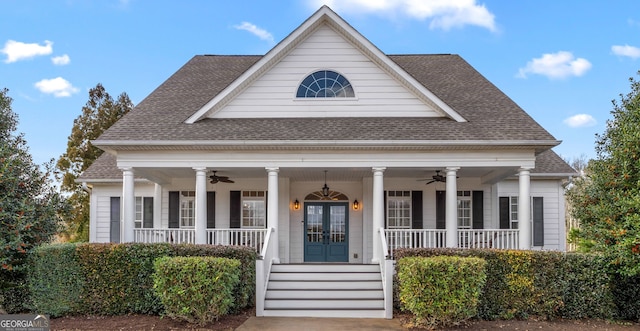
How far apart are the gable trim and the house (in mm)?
37

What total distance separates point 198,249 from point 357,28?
712 centimetres

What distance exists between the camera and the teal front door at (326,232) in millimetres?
15812

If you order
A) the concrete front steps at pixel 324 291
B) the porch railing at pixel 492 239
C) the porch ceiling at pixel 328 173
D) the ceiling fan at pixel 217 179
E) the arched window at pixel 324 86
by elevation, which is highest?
the arched window at pixel 324 86

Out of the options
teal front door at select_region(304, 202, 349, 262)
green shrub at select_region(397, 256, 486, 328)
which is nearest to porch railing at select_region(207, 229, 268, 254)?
teal front door at select_region(304, 202, 349, 262)

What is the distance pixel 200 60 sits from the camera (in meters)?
19.4

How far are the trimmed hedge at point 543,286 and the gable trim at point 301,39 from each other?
452 cm

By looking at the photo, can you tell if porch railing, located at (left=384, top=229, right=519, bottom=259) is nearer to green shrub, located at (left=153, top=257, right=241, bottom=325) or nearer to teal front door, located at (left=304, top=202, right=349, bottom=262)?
teal front door, located at (left=304, top=202, right=349, bottom=262)

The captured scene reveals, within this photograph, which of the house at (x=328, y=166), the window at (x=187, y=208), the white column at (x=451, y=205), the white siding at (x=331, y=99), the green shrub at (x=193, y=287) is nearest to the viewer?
the green shrub at (x=193, y=287)

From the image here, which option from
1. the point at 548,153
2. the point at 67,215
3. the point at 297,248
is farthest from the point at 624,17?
the point at 67,215

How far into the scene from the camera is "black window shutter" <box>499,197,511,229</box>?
15970 mm

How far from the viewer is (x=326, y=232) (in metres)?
16.0

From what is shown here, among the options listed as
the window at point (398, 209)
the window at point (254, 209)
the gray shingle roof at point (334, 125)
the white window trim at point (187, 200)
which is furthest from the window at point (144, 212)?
the window at point (398, 209)

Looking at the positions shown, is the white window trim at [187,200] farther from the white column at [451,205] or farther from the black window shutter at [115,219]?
the white column at [451,205]

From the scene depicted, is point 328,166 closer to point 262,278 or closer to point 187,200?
point 262,278
